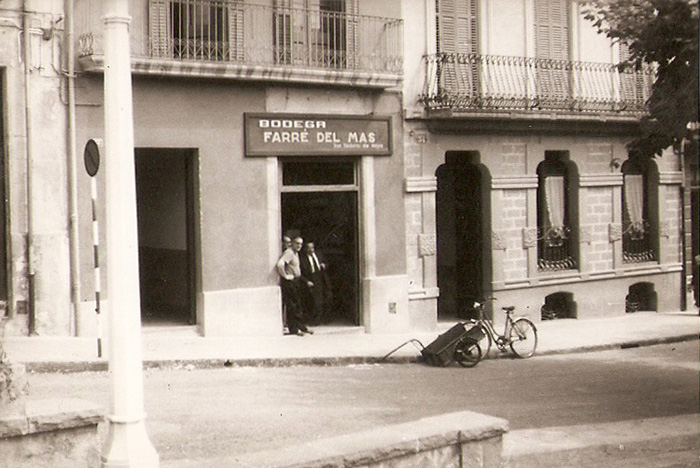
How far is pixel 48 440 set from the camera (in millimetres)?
6406

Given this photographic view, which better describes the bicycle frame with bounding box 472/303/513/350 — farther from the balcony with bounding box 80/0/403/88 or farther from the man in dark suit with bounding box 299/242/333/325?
the balcony with bounding box 80/0/403/88

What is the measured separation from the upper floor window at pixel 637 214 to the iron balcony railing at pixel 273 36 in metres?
7.76

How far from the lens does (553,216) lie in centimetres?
2255

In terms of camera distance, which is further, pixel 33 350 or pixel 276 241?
pixel 276 241

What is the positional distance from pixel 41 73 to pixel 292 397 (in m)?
6.48

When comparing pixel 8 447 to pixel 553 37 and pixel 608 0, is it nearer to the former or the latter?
pixel 608 0

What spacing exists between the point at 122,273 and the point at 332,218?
1276 cm

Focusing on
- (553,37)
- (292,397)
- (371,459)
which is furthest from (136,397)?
(553,37)

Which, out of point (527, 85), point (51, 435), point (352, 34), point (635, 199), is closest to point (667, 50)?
point (51, 435)

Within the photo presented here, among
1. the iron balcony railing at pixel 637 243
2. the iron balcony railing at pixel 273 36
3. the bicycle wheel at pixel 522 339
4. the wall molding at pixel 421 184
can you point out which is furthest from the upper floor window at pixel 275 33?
the iron balcony railing at pixel 637 243

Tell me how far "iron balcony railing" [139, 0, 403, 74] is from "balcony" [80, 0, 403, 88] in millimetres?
15

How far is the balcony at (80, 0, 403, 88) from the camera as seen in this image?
16.0 metres

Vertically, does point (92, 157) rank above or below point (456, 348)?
above

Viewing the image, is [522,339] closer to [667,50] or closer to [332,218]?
[332,218]
